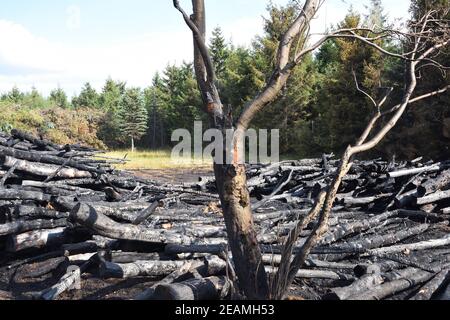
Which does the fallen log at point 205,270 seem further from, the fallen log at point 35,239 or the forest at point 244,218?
the fallen log at point 35,239

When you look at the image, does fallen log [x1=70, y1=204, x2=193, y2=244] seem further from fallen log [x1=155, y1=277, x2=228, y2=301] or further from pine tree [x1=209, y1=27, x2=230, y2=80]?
pine tree [x1=209, y1=27, x2=230, y2=80]

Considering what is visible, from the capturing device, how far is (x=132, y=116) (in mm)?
37125

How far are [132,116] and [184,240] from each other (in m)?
32.8

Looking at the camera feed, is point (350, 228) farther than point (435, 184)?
No

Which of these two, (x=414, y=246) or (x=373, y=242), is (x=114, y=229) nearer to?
(x=373, y=242)

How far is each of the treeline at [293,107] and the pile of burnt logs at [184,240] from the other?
4.39 m

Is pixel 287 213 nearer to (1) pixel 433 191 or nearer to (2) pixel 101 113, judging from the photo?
(1) pixel 433 191

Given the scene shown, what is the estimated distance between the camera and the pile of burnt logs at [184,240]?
4406 mm

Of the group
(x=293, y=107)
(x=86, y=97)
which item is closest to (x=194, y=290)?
(x=293, y=107)

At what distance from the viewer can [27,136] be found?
11289 millimetres

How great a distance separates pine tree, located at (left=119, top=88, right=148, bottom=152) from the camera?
121 feet

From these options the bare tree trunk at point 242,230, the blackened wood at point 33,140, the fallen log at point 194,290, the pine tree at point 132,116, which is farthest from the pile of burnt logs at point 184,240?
the pine tree at point 132,116

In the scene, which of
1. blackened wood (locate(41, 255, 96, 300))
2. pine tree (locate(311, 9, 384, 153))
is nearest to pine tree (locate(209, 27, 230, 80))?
pine tree (locate(311, 9, 384, 153))

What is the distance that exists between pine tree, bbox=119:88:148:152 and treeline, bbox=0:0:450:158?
84 millimetres
